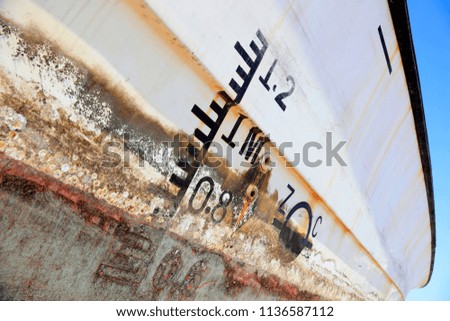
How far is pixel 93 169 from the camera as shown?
127 cm

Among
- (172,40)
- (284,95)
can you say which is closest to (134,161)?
(172,40)

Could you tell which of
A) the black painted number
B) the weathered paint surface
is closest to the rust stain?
the weathered paint surface

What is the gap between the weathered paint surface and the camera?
109cm

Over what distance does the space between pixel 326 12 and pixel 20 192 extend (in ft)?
6.09

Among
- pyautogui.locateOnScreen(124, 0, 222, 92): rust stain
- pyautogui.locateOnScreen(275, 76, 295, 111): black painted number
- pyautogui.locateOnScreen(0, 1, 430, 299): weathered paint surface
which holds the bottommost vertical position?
pyautogui.locateOnScreen(0, 1, 430, 299): weathered paint surface

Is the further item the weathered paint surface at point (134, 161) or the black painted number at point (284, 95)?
the black painted number at point (284, 95)

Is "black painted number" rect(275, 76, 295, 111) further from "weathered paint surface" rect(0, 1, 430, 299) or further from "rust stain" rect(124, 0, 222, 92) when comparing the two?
"rust stain" rect(124, 0, 222, 92)

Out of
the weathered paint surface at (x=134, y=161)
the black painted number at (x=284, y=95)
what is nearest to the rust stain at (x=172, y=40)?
the weathered paint surface at (x=134, y=161)

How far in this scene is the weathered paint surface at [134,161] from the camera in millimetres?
1094

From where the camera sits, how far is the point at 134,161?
139cm

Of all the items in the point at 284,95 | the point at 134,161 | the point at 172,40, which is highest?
the point at 284,95

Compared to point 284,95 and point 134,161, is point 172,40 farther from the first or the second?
point 284,95

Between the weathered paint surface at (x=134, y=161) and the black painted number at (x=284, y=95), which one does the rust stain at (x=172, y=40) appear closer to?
the weathered paint surface at (x=134, y=161)
